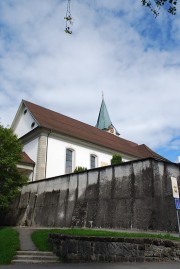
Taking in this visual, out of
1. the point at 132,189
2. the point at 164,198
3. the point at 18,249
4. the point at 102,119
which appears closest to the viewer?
the point at 18,249

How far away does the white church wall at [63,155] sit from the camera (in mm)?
26203

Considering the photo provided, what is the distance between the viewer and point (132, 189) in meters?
14.7

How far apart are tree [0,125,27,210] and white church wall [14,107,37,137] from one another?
28.9 feet

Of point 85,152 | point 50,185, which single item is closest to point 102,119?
point 85,152

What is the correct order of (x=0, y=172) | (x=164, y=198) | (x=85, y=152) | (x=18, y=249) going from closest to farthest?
(x=18, y=249)
(x=164, y=198)
(x=0, y=172)
(x=85, y=152)

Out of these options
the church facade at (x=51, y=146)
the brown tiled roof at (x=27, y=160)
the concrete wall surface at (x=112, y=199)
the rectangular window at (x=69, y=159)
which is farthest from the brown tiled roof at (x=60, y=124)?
the concrete wall surface at (x=112, y=199)

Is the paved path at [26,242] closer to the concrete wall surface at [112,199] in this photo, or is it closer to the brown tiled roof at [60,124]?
the concrete wall surface at [112,199]

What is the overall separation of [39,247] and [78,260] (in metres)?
1.88

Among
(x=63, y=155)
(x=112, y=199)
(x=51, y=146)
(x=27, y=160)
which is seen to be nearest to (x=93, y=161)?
(x=63, y=155)

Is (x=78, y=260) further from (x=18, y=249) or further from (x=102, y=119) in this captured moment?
(x=102, y=119)

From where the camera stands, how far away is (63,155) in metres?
27.3

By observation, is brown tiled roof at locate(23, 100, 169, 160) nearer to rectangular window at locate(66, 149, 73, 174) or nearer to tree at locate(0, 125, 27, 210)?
rectangular window at locate(66, 149, 73, 174)

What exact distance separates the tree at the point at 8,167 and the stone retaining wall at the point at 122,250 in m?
9.38

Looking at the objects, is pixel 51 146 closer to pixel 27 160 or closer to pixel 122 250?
pixel 27 160
